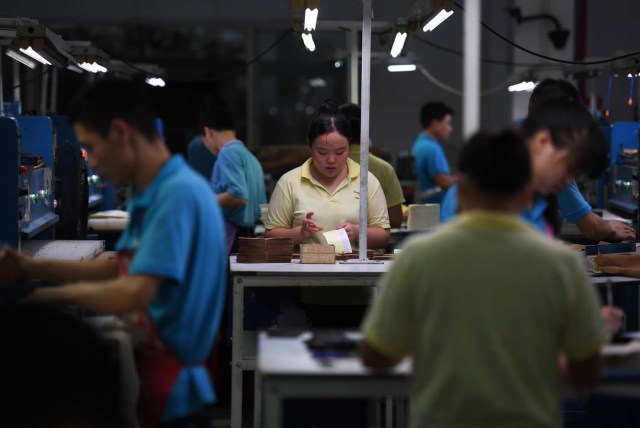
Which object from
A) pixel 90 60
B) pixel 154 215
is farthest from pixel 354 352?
pixel 90 60

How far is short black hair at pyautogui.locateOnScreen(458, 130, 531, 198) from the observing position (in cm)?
262

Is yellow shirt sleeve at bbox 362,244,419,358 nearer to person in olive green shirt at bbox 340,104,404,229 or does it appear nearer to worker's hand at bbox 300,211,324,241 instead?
worker's hand at bbox 300,211,324,241

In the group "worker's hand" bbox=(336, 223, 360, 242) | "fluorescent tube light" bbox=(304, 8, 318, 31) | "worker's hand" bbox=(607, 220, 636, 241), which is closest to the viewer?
"worker's hand" bbox=(607, 220, 636, 241)

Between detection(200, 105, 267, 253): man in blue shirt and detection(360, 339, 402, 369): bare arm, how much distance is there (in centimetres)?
398

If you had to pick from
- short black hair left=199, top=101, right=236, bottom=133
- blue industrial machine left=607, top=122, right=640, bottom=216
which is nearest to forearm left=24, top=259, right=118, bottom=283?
short black hair left=199, top=101, right=236, bottom=133

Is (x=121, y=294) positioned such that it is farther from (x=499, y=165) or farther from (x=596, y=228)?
(x=596, y=228)

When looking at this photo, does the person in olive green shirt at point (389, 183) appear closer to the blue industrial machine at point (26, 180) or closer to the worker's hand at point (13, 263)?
the blue industrial machine at point (26, 180)

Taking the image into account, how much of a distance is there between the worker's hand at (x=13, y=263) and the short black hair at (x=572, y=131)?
1.68 metres

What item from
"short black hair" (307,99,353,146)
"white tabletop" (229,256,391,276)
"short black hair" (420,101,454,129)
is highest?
"short black hair" (420,101,454,129)

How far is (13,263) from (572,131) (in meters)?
1.86

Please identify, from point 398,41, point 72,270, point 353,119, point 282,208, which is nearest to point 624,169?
point 398,41

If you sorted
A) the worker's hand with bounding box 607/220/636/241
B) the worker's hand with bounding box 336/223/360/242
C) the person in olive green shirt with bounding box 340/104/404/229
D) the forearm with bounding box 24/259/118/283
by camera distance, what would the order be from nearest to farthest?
the forearm with bounding box 24/259/118/283 < the worker's hand with bounding box 607/220/636/241 < the worker's hand with bounding box 336/223/360/242 < the person in olive green shirt with bounding box 340/104/404/229

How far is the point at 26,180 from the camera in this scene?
19.0 feet

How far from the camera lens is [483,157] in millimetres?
2621
